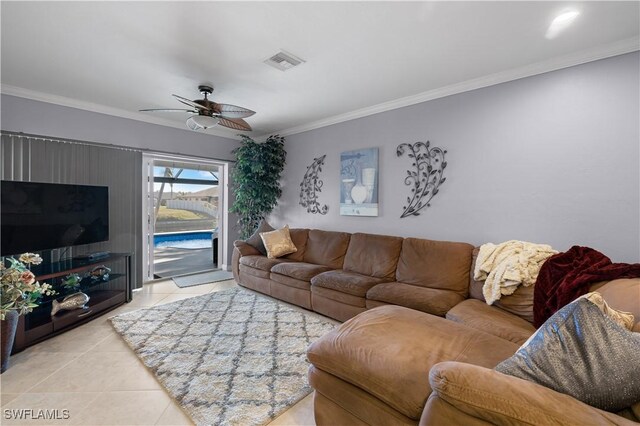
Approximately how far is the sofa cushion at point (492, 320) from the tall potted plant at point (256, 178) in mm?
3495

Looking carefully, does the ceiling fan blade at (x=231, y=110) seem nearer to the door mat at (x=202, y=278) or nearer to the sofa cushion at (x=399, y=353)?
the sofa cushion at (x=399, y=353)

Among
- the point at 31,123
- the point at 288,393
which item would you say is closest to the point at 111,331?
the point at 288,393

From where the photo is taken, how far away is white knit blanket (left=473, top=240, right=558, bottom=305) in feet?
7.09

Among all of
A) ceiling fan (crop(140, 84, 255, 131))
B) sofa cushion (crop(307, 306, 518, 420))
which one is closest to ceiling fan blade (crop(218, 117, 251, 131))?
ceiling fan (crop(140, 84, 255, 131))

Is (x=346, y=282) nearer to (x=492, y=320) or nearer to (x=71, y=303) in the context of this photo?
(x=492, y=320)

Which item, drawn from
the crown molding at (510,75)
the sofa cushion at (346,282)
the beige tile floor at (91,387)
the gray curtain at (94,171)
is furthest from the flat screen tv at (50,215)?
the crown molding at (510,75)

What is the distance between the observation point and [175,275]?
4.94 metres

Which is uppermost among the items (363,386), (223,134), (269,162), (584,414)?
(223,134)

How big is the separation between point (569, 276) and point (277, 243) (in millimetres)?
3261

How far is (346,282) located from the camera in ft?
9.86

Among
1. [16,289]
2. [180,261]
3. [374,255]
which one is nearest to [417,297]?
[374,255]

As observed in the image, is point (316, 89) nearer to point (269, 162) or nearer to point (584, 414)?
point (269, 162)

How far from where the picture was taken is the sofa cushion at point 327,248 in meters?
3.81

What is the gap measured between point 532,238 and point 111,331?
4.16 m
